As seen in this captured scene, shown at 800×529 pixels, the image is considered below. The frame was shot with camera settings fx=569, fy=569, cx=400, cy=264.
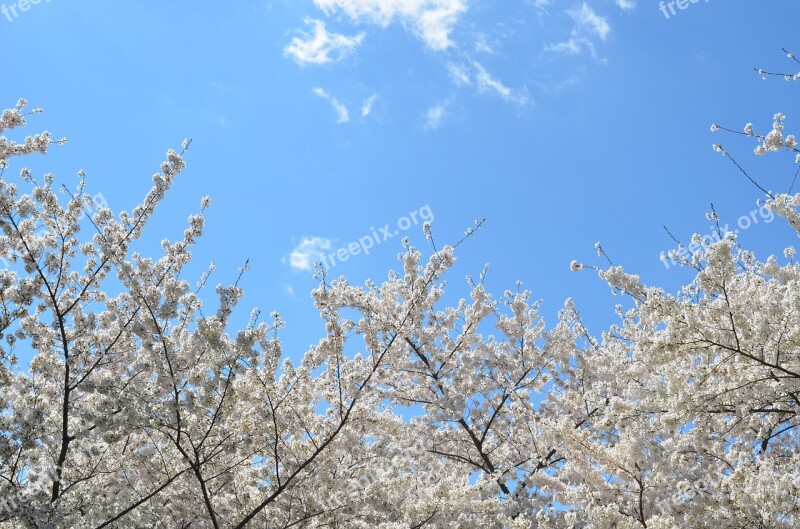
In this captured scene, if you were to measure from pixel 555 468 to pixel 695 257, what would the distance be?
5.13 meters

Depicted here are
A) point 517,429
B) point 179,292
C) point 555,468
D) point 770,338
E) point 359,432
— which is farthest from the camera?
point 517,429

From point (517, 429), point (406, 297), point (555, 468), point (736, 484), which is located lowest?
point (736, 484)

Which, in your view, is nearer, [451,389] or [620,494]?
[620,494]

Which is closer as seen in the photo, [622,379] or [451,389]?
[622,379]

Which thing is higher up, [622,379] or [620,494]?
[622,379]

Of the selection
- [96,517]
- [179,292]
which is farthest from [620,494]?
[96,517]

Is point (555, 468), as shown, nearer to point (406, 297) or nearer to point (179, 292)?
point (406, 297)

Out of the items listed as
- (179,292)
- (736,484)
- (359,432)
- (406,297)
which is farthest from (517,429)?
(179,292)

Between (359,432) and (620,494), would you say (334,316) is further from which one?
(620,494)

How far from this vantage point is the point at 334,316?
7742 millimetres

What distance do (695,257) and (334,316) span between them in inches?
177

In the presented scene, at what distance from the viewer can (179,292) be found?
23.6 feet

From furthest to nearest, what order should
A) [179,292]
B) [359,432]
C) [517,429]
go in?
[517,429] → [359,432] → [179,292]

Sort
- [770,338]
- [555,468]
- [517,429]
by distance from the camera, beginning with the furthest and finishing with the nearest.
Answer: [517,429]
[555,468]
[770,338]
